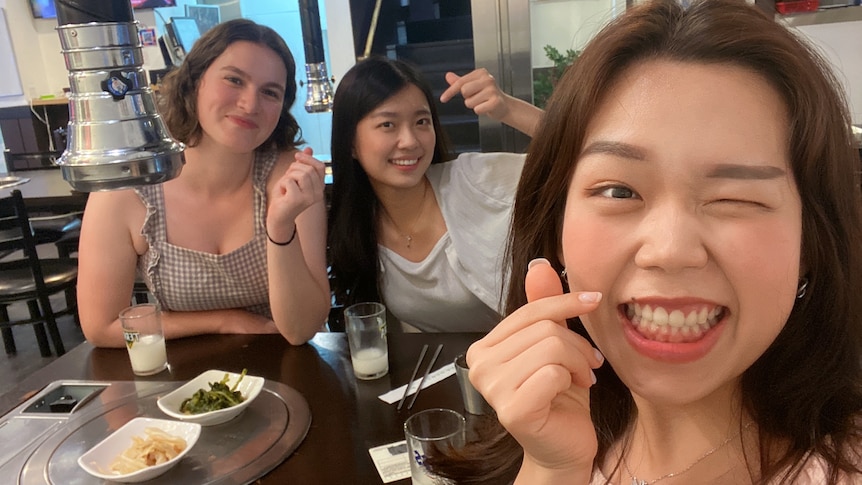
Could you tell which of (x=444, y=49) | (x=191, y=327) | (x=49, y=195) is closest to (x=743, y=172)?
(x=191, y=327)

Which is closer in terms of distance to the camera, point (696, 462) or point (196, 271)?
point (696, 462)

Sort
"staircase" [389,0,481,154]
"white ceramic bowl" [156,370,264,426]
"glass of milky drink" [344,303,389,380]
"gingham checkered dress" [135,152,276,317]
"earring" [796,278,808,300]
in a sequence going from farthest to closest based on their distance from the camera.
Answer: "staircase" [389,0,481,154]
"gingham checkered dress" [135,152,276,317]
"glass of milky drink" [344,303,389,380]
"white ceramic bowl" [156,370,264,426]
"earring" [796,278,808,300]

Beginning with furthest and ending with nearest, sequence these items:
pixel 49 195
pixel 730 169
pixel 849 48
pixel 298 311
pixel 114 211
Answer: pixel 49 195 → pixel 849 48 → pixel 114 211 → pixel 298 311 → pixel 730 169

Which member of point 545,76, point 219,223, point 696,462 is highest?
point 545,76

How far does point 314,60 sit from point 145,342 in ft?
3.30

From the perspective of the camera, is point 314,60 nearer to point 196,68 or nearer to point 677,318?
point 196,68

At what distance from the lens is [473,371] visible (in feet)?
2.43

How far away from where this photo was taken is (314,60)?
2100 mm

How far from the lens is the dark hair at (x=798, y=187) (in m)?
0.75

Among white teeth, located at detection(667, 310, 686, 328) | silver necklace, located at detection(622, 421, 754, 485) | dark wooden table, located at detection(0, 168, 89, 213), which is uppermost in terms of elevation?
white teeth, located at detection(667, 310, 686, 328)

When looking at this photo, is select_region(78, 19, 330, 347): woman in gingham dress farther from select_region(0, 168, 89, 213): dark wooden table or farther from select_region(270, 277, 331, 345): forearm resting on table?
select_region(0, 168, 89, 213): dark wooden table

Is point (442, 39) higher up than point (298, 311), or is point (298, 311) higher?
point (442, 39)

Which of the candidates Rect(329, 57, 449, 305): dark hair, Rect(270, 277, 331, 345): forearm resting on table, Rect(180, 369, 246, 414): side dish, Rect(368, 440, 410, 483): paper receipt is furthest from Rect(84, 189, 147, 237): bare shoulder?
Rect(368, 440, 410, 483): paper receipt

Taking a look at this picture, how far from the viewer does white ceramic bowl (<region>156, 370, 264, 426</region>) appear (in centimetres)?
132
